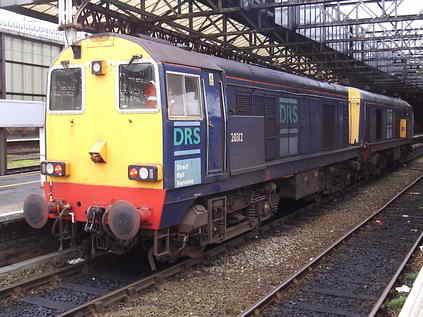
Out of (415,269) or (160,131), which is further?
(415,269)

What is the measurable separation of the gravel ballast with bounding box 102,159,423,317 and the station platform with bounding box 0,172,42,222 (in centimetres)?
334

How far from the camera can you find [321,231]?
33.8 feet

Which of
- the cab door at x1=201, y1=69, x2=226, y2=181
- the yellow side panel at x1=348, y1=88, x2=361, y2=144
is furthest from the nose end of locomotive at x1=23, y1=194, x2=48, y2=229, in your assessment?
the yellow side panel at x1=348, y1=88, x2=361, y2=144

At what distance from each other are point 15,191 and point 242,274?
7668 mm

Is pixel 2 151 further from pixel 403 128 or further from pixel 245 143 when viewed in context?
pixel 403 128

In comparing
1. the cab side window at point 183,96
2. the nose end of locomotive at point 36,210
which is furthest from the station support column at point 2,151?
the cab side window at point 183,96

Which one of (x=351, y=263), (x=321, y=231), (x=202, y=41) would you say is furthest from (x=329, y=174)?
(x=202, y=41)

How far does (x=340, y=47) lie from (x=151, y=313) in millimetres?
21176

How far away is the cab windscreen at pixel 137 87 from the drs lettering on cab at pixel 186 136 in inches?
19.6

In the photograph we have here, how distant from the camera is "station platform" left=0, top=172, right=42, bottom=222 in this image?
9070 millimetres

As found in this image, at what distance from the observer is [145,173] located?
6.38 metres

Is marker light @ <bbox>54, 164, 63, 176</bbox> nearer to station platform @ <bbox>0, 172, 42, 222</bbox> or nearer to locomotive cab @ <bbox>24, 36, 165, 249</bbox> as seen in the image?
locomotive cab @ <bbox>24, 36, 165, 249</bbox>

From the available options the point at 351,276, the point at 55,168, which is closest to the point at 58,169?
the point at 55,168

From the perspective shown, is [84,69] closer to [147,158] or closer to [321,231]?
[147,158]
